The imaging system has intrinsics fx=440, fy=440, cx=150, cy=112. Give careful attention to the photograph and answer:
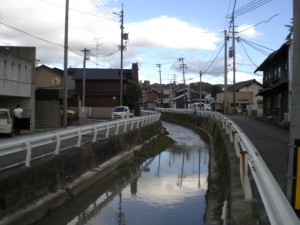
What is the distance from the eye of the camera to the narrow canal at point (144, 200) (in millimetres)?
10648

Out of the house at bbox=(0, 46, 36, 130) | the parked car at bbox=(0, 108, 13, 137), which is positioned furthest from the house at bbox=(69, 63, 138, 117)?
the parked car at bbox=(0, 108, 13, 137)

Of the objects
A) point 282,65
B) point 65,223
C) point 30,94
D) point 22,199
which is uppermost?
point 282,65

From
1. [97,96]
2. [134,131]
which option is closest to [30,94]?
[134,131]

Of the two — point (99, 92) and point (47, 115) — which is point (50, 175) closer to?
point (47, 115)

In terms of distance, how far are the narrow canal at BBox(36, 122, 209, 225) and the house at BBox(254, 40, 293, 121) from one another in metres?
15.1

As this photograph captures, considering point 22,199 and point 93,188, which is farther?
point 93,188

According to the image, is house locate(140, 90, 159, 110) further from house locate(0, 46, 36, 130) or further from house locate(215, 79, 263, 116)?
house locate(0, 46, 36, 130)

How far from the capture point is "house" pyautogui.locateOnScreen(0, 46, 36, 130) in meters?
28.4

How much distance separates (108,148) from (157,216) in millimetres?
8474

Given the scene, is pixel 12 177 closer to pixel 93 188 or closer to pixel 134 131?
pixel 93 188

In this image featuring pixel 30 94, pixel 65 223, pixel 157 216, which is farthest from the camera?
pixel 30 94

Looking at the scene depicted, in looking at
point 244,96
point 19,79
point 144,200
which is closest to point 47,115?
point 19,79

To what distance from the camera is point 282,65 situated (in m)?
35.9

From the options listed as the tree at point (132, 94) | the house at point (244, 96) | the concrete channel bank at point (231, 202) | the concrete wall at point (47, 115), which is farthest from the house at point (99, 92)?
the concrete channel bank at point (231, 202)
